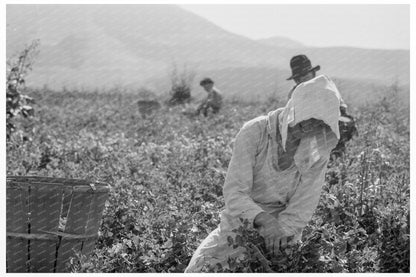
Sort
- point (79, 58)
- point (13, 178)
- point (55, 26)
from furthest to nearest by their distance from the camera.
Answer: point (55, 26)
point (79, 58)
point (13, 178)

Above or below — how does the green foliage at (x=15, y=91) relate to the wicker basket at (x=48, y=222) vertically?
above

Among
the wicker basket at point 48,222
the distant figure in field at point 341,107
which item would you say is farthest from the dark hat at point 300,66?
the wicker basket at point 48,222

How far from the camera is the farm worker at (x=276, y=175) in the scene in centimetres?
276

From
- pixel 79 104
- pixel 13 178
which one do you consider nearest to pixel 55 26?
pixel 79 104

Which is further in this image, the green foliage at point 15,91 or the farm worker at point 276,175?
the green foliage at point 15,91

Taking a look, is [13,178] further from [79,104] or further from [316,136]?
[79,104]

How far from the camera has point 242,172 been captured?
2867 millimetres

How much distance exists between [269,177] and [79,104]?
12201 millimetres

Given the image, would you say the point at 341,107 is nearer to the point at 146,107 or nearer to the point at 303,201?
the point at 303,201

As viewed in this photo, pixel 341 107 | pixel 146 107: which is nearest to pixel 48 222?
pixel 341 107

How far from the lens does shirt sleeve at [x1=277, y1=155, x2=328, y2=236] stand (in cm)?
286

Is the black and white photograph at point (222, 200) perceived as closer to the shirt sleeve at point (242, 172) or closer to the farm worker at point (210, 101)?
the shirt sleeve at point (242, 172)

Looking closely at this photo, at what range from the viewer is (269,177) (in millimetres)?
2910

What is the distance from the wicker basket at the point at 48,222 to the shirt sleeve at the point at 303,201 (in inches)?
49.0
